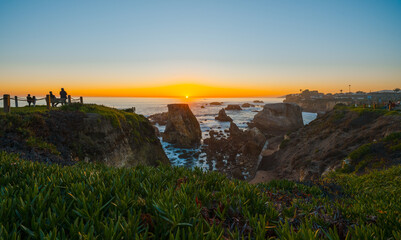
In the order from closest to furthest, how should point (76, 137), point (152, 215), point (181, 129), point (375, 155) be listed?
point (152, 215) < point (76, 137) < point (375, 155) < point (181, 129)

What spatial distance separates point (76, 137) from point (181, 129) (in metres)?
28.7

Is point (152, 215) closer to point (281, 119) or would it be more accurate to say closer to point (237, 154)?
point (237, 154)

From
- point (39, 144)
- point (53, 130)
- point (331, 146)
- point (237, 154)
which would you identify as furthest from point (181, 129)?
point (39, 144)

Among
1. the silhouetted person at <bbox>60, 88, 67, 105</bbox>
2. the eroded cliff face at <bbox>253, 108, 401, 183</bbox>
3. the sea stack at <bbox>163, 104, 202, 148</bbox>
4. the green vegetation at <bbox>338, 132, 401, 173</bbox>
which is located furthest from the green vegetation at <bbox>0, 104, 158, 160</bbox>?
the sea stack at <bbox>163, 104, 202, 148</bbox>

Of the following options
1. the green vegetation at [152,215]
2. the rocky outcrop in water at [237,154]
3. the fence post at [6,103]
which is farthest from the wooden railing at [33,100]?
the rocky outcrop in water at [237,154]

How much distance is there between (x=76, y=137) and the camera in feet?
41.1

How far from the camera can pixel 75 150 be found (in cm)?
1186

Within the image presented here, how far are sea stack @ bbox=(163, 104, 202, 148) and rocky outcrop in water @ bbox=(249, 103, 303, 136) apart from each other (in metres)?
18.8

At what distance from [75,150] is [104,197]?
1114cm

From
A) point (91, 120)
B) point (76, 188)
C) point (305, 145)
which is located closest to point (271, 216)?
point (76, 188)

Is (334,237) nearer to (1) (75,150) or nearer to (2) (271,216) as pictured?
(2) (271,216)

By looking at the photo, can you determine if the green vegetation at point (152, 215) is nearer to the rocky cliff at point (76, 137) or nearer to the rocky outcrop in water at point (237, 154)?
the rocky cliff at point (76, 137)

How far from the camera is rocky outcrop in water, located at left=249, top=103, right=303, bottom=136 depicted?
159 ft

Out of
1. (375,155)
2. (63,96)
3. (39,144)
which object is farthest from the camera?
(63,96)
